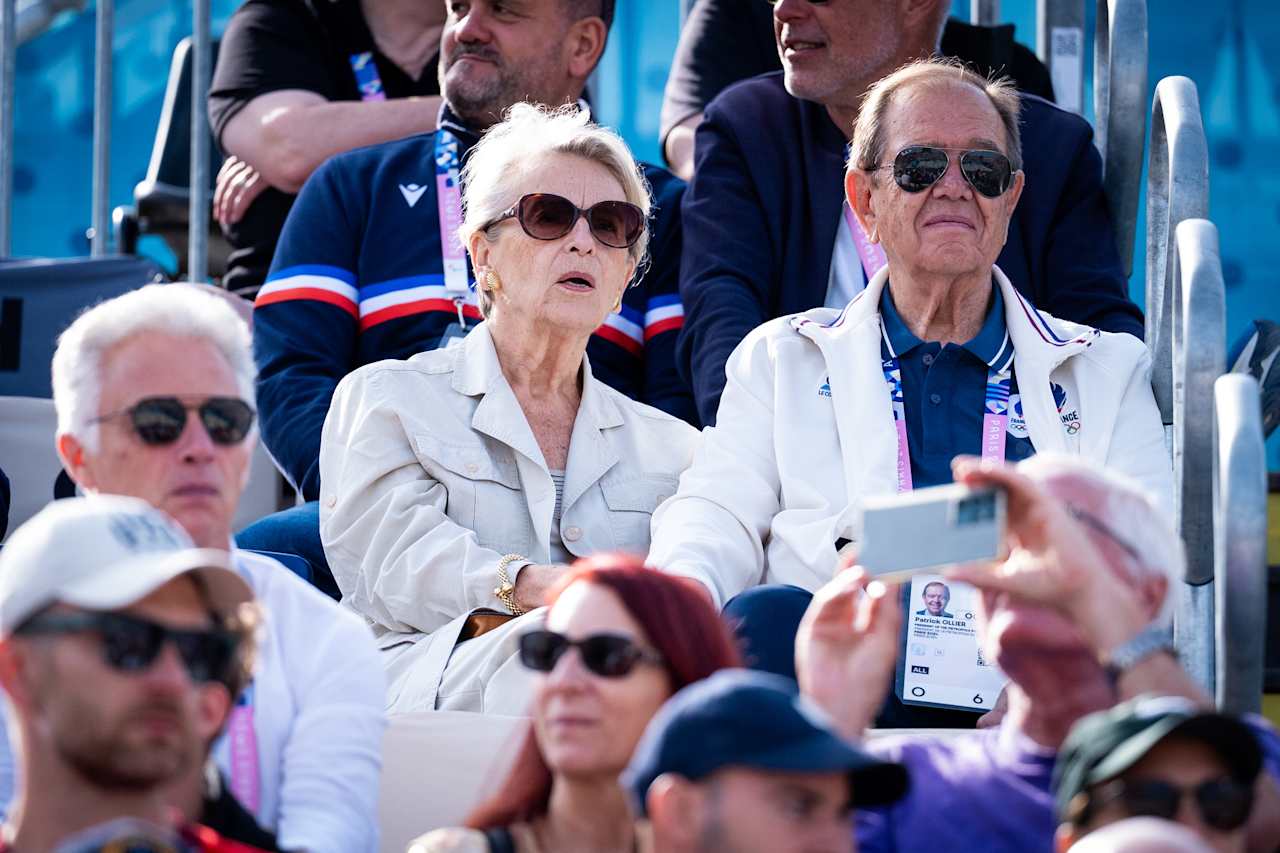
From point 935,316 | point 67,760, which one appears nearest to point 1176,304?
point 935,316

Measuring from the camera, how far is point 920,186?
400cm

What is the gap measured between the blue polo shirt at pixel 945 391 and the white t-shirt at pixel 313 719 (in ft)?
4.08

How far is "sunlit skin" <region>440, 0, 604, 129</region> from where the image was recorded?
494cm

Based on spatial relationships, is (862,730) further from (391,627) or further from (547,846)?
(391,627)

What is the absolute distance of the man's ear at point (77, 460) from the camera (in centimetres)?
297

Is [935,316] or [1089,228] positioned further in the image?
[1089,228]

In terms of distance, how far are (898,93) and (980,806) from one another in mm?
1939

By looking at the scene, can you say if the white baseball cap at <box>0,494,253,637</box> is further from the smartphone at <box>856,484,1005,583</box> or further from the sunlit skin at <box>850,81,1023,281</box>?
the sunlit skin at <box>850,81,1023,281</box>

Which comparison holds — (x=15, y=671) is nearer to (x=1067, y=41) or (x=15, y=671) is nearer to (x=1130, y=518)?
(x=1130, y=518)

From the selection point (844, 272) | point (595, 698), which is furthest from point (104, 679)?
point (844, 272)

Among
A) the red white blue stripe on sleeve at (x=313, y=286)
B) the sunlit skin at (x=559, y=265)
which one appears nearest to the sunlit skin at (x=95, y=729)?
the sunlit skin at (x=559, y=265)

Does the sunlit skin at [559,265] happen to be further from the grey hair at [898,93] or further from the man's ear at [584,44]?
the man's ear at [584,44]

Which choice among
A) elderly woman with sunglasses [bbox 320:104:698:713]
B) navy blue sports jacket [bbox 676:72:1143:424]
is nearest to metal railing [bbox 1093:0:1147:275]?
navy blue sports jacket [bbox 676:72:1143:424]

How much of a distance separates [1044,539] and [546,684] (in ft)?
2.00
